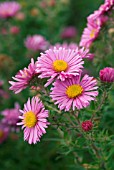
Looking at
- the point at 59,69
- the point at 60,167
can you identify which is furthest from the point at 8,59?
the point at 59,69

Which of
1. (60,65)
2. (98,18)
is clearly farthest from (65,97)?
(98,18)

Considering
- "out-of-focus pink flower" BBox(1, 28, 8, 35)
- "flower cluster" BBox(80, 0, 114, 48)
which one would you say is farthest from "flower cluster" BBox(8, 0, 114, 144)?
"out-of-focus pink flower" BBox(1, 28, 8, 35)

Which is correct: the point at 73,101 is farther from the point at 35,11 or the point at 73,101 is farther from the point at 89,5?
the point at 89,5

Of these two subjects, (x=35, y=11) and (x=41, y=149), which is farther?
(x=35, y=11)

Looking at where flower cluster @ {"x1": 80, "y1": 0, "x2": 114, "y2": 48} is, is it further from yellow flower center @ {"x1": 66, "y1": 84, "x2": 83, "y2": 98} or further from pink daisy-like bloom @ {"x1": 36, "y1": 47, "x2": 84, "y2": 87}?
yellow flower center @ {"x1": 66, "y1": 84, "x2": 83, "y2": 98}

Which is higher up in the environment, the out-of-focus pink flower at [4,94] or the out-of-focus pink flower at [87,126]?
the out-of-focus pink flower at [4,94]

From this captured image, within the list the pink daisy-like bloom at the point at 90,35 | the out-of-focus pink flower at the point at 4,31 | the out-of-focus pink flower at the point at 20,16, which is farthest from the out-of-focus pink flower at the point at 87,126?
the out-of-focus pink flower at the point at 20,16

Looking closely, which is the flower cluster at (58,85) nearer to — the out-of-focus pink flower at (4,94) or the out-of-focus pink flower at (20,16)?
the out-of-focus pink flower at (4,94)
